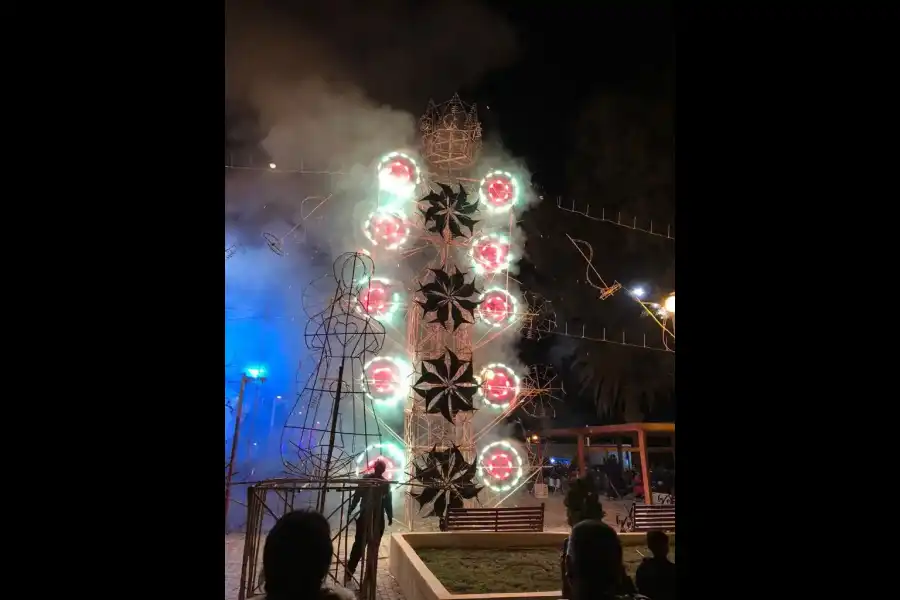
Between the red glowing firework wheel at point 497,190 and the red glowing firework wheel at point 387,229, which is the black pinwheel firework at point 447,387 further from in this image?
the red glowing firework wheel at point 497,190

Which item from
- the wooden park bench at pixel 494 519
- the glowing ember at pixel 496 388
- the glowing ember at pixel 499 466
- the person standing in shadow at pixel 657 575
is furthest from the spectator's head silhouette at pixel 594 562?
the glowing ember at pixel 496 388

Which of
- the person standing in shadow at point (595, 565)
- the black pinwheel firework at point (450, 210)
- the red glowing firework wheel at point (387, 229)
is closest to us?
the person standing in shadow at point (595, 565)

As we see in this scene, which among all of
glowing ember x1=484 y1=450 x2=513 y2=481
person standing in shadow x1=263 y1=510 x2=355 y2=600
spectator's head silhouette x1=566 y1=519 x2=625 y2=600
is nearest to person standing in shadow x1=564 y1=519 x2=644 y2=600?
spectator's head silhouette x1=566 y1=519 x2=625 y2=600

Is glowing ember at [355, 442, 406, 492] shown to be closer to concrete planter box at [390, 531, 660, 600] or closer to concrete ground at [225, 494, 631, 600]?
concrete planter box at [390, 531, 660, 600]

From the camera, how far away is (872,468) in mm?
1397

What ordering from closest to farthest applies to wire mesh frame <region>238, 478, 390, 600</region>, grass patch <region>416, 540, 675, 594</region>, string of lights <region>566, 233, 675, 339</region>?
1. wire mesh frame <region>238, 478, 390, 600</region>
2. grass patch <region>416, 540, 675, 594</region>
3. string of lights <region>566, 233, 675, 339</region>

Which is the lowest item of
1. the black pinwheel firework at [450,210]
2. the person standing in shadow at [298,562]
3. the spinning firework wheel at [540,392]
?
the person standing in shadow at [298,562]

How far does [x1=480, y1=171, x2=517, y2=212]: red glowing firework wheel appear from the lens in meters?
5.14

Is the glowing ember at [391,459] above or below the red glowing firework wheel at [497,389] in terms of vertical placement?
below

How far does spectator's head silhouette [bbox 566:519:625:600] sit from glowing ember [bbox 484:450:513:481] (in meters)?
3.90

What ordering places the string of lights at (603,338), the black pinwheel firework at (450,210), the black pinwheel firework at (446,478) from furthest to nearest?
the string of lights at (603,338)
the black pinwheel firework at (450,210)
the black pinwheel firework at (446,478)

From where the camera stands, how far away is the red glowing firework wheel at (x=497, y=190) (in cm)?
514

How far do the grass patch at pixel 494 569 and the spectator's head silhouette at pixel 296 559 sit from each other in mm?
2347
